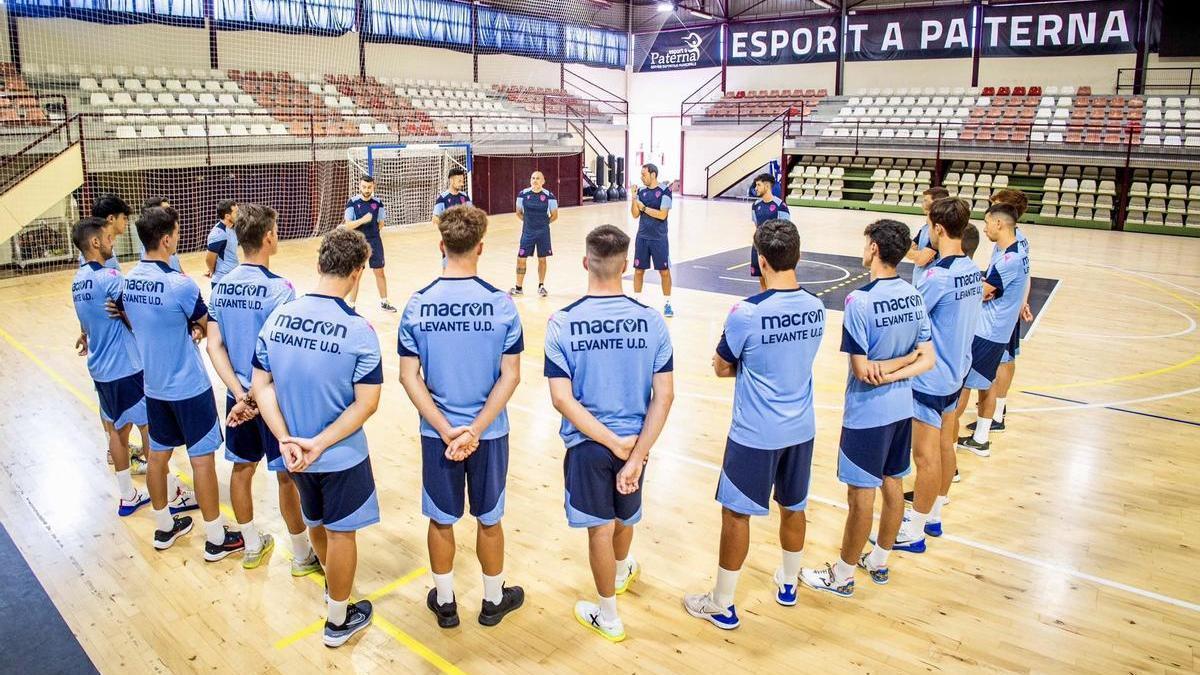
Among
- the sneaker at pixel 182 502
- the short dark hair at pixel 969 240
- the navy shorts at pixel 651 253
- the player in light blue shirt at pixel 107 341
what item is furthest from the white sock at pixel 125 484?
the navy shorts at pixel 651 253

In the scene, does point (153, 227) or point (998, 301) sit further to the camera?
point (998, 301)

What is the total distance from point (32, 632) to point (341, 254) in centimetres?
249

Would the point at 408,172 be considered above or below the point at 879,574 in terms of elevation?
above

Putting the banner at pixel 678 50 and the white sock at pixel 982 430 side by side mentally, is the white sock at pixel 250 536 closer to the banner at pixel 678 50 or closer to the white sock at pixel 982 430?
the white sock at pixel 982 430

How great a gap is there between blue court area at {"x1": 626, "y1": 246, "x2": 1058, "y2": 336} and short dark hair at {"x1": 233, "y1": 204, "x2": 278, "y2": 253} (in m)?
8.41

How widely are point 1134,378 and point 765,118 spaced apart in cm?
1938

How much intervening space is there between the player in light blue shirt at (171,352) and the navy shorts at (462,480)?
152 cm

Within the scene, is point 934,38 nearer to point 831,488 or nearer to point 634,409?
point 831,488

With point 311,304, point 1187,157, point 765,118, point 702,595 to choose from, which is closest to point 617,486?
point 702,595

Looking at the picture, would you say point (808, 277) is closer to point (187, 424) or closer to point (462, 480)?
point (462, 480)

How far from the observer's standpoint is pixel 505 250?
51.9 ft

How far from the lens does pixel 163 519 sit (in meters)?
4.70

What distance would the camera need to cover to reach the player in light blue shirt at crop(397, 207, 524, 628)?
345cm

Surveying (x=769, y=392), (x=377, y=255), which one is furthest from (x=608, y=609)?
(x=377, y=255)
